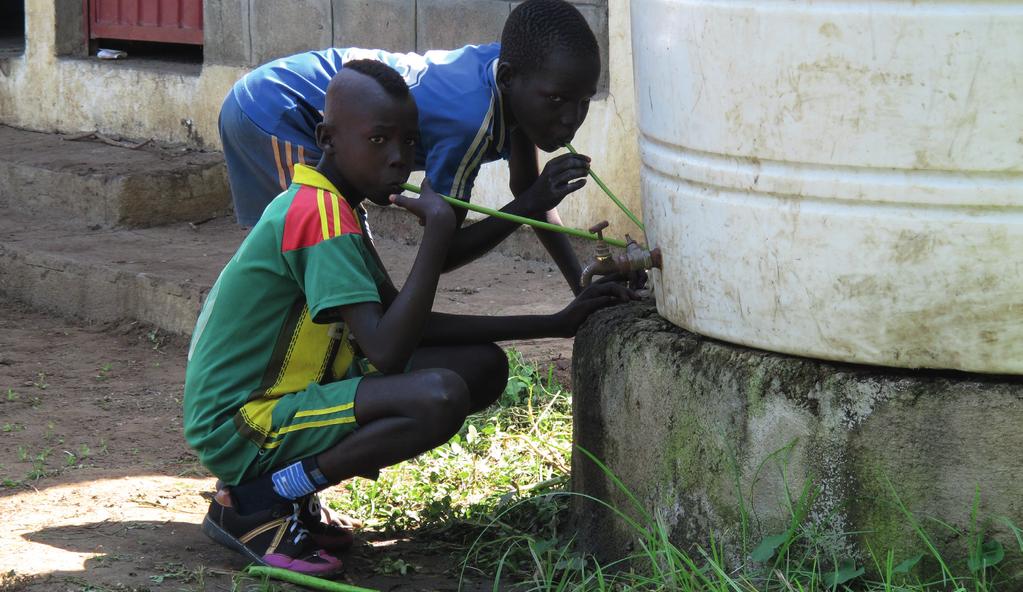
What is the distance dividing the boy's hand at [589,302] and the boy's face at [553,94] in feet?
1.07

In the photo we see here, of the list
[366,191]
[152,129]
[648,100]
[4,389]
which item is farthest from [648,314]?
[152,129]

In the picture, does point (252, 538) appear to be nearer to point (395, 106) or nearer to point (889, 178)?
point (395, 106)

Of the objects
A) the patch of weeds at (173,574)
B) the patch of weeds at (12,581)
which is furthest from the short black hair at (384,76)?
the patch of weeds at (12,581)

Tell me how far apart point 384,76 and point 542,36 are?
392 millimetres

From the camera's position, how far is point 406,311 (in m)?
2.36

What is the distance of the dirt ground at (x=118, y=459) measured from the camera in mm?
2570

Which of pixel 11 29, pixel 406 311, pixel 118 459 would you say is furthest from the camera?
pixel 11 29

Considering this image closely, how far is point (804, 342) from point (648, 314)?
511mm

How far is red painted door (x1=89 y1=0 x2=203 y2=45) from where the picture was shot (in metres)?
6.62

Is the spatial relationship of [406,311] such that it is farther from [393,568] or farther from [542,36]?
[542,36]

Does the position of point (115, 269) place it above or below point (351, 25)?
below

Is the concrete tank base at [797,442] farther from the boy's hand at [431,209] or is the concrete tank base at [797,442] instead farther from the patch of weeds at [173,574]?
the patch of weeds at [173,574]

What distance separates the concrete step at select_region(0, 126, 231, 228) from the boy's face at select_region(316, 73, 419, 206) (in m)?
3.50

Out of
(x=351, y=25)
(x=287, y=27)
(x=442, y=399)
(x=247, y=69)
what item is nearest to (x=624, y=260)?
(x=442, y=399)
